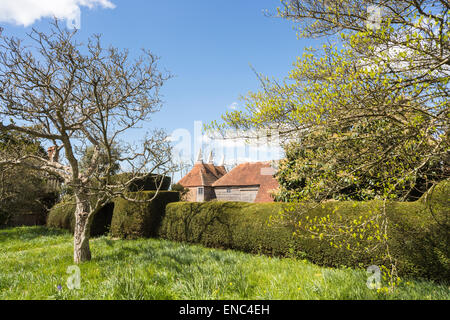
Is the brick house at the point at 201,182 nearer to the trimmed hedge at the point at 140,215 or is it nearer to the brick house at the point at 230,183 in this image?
the brick house at the point at 230,183

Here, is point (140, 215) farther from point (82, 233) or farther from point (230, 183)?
point (230, 183)

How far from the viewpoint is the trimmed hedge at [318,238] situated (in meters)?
5.02

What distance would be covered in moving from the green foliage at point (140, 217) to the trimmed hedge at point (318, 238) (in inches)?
24.5

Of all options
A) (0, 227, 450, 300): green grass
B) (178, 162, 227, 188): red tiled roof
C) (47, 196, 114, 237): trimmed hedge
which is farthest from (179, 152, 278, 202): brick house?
(0, 227, 450, 300): green grass

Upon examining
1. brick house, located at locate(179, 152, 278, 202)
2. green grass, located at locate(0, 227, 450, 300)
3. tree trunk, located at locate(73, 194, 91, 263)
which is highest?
brick house, located at locate(179, 152, 278, 202)

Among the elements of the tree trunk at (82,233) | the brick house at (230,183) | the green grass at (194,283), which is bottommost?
the green grass at (194,283)

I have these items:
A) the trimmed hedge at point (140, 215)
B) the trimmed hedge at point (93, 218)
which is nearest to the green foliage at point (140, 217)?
the trimmed hedge at point (140, 215)

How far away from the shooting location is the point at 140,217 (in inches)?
433

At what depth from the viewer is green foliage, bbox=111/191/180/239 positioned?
10.9 meters

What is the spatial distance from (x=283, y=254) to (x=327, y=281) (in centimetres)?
313

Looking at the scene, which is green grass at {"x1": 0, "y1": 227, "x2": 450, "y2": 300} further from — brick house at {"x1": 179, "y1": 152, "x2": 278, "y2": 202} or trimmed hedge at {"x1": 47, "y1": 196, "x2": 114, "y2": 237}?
brick house at {"x1": 179, "y1": 152, "x2": 278, "y2": 202}

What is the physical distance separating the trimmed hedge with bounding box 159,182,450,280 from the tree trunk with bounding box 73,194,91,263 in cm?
406
